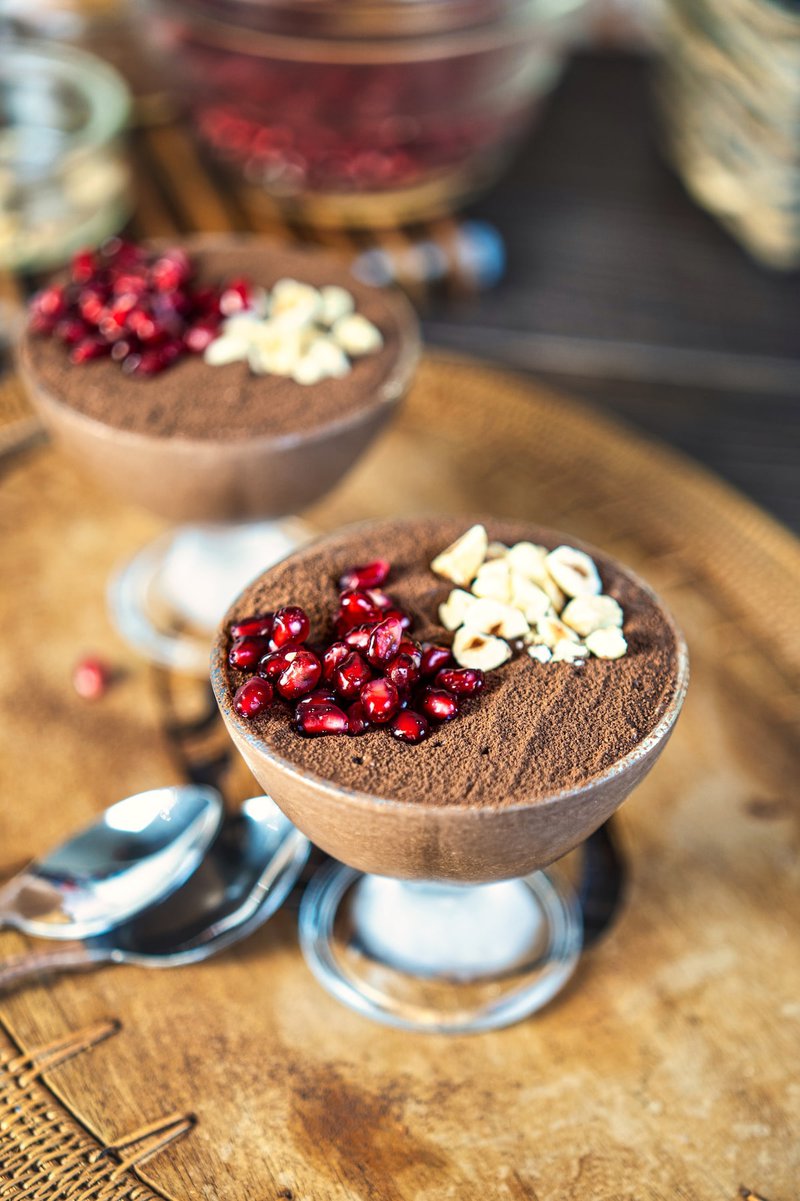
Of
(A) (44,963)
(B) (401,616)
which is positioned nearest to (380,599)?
(B) (401,616)

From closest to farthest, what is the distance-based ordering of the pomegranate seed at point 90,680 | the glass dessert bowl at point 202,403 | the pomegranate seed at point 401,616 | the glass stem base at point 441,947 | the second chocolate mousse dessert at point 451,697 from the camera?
the second chocolate mousse dessert at point 451,697, the pomegranate seed at point 401,616, the glass stem base at point 441,947, the glass dessert bowl at point 202,403, the pomegranate seed at point 90,680

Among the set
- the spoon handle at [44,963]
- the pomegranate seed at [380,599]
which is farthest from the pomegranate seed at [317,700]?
the spoon handle at [44,963]

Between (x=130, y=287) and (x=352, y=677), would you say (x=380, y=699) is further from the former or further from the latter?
(x=130, y=287)

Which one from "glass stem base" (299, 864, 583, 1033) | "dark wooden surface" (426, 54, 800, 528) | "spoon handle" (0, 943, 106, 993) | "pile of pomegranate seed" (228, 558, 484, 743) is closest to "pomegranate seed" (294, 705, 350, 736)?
"pile of pomegranate seed" (228, 558, 484, 743)

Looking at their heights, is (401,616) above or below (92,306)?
below

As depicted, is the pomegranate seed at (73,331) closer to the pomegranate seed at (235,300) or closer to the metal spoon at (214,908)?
the pomegranate seed at (235,300)

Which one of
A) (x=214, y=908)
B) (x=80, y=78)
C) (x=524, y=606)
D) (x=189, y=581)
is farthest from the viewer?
(x=80, y=78)

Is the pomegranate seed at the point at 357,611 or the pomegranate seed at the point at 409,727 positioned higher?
the pomegranate seed at the point at 357,611
